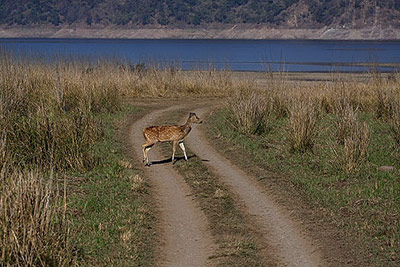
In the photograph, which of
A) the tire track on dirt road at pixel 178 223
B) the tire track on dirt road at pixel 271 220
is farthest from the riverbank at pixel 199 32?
the tire track on dirt road at pixel 178 223

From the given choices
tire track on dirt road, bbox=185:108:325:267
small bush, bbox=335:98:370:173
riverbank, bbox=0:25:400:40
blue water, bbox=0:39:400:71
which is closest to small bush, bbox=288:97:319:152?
small bush, bbox=335:98:370:173

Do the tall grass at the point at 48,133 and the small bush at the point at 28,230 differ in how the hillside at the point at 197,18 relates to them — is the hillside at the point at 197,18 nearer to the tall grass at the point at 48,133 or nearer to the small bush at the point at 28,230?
the tall grass at the point at 48,133

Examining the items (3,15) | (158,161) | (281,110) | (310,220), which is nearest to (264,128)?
(281,110)

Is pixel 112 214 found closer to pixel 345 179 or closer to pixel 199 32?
pixel 345 179

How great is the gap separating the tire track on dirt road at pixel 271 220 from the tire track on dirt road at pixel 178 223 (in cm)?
78

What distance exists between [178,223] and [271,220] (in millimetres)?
1292

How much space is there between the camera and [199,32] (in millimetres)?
155500

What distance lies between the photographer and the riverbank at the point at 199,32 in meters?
133

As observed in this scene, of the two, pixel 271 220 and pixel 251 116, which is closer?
pixel 271 220

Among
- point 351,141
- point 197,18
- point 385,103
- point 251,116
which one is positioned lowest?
point 197,18

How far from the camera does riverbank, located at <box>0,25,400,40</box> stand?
133 metres

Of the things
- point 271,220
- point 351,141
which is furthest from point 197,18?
point 271,220

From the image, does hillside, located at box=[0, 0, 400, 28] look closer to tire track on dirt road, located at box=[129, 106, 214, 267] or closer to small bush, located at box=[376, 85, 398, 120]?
small bush, located at box=[376, 85, 398, 120]

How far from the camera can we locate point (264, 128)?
17391 mm
